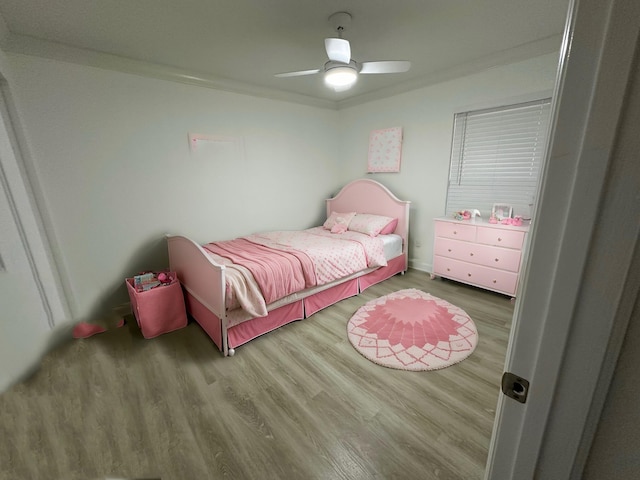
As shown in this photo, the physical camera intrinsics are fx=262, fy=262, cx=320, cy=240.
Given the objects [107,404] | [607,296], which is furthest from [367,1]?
[107,404]

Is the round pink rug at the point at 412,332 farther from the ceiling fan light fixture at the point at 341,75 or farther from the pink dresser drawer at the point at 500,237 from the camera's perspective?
the ceiling fan light fixture at the point at 341,75

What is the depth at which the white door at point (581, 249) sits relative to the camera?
353mm

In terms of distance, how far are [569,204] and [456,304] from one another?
267cm

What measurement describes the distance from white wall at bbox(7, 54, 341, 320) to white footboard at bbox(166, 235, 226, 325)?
0.44m

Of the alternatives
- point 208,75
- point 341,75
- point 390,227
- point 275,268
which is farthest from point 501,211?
point 208,75

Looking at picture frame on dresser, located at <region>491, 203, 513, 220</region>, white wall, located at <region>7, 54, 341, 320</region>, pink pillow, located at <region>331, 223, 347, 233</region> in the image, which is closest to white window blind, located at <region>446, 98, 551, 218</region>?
picture frame on dresser, located at <region>491, 203, 513, 220</region>

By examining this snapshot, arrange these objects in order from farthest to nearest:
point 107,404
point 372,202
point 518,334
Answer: point 372,202 < point 107,404 < point 518,334

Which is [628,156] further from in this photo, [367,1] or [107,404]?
[107,404]

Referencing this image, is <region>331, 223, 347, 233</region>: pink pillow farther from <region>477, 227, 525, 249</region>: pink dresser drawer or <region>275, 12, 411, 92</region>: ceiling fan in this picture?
<region>275, 12, 411, 92</region>: ceiling fan

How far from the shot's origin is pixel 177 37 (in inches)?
83.0

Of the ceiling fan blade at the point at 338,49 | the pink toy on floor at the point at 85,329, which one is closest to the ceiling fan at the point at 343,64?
the ceiling fan blade at the point at 338,49

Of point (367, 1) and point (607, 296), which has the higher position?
point (367, 1)

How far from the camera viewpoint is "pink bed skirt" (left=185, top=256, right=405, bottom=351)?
2.13 metres

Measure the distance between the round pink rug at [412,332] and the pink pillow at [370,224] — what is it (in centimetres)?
88
